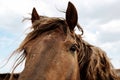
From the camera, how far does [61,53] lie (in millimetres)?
4820

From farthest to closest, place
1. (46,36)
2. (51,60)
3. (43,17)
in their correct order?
1. (43,17)
2. (46,36)
3. (51,60)

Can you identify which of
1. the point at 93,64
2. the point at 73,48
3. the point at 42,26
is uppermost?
the point at 42,26

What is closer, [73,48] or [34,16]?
[73,48]

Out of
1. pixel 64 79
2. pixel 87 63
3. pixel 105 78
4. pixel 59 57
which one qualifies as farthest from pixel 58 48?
pixel 105 78

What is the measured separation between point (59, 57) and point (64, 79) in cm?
34

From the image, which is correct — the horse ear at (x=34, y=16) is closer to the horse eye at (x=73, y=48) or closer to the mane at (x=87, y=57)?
the mane at (x=87, y=57)

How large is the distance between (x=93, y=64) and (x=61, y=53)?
94 centimetres

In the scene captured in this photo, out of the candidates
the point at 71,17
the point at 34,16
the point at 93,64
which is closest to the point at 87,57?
the point at 93,64

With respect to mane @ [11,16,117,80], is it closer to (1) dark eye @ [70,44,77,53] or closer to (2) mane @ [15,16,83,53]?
(2) mane @ [15,16,83,53]

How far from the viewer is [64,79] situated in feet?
15.7

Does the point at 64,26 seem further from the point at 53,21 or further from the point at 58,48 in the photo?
the point at 58,48

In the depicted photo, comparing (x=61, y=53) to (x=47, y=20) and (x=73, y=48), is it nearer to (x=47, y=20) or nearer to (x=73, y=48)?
(x=73, y=48)

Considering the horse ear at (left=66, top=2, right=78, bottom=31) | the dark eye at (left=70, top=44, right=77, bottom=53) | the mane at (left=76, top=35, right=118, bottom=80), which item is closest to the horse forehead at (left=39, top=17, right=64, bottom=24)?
the horse ear at (left=66, top=2, right=78, bottom=31)

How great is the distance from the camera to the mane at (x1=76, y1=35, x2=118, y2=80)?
5.50 m
